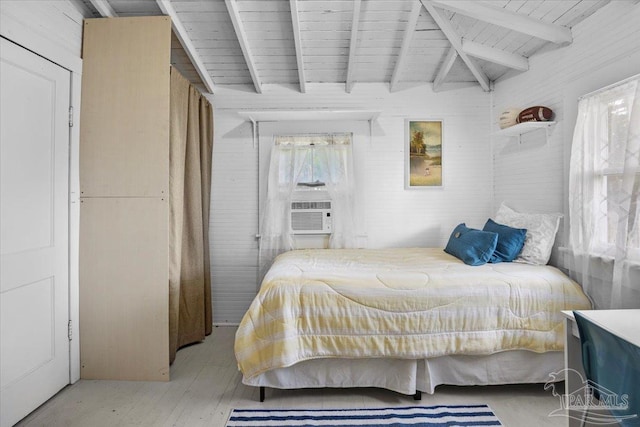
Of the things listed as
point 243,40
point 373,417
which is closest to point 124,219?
point 243,40

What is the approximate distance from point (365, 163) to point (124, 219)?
2.29 m

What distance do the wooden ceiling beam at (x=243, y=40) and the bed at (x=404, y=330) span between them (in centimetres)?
194

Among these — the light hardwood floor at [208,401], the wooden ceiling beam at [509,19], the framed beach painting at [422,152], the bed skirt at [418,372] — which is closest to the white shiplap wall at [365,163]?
the framed beach painting at [422,152]

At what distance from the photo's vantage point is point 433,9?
2676 mm

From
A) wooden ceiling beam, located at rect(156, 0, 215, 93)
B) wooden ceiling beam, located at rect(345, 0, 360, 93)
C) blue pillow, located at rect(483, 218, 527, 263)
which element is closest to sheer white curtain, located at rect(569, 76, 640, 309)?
blue pillow, located at rect(483, 218, 527, 263)

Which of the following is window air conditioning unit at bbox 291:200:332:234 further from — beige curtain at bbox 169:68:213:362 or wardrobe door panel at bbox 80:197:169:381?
wardrobe door panel at bbox 80:197:169:381

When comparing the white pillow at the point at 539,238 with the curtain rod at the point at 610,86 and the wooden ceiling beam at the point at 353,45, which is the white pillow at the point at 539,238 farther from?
the wooden ceiling beam at the point at 353,45

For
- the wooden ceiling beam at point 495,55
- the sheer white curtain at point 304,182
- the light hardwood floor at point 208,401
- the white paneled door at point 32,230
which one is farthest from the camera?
the sheer white curtain at point 304,182

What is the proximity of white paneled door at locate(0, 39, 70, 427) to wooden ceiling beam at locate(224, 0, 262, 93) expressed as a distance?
1.20 metres

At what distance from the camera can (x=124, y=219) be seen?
2.51 metres

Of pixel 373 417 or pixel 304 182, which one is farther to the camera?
pixel 304 182

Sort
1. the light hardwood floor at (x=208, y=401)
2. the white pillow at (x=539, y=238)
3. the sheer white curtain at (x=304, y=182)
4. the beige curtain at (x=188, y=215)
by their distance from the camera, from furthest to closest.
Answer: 1. the sheer white curtain at (x=304, y=182)
2. the beige curtain at (x=188, y=215)
3. the white pillow at (x=539, y=238)
4. the light hardwood floor at (x=208, y=401)

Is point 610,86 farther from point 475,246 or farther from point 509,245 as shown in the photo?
point 475,246

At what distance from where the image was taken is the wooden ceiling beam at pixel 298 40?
2.59 metres
